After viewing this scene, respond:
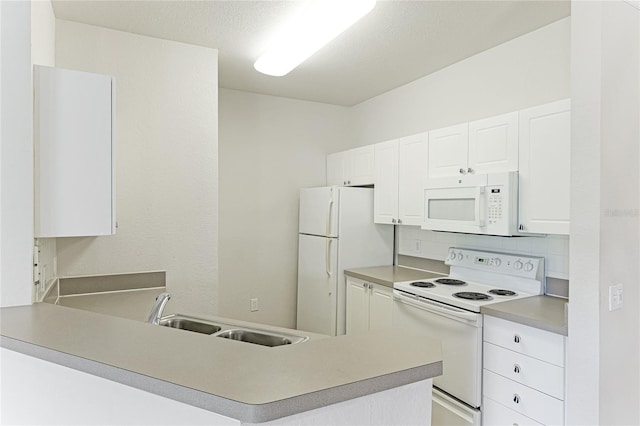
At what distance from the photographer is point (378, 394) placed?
3.86ft

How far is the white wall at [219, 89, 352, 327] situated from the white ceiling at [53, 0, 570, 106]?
0.69 m

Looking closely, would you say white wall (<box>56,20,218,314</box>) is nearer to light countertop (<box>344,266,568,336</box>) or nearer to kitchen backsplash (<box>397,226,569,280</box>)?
kitchen backsplash (<box>397,226,569,280</box>)

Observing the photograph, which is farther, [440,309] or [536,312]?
[440,309]

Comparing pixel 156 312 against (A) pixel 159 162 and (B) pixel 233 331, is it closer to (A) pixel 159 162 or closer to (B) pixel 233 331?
(B) pixel 233 331

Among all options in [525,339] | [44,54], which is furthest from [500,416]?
[44,54]

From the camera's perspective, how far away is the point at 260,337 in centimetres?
168

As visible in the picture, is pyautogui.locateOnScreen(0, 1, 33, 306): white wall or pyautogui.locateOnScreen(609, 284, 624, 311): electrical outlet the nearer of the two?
pyautogui.locateOnScreen(0, 1, 33, 306): white wall

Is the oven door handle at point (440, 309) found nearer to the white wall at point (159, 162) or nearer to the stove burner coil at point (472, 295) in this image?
the stove burner coil at point (472, 295)

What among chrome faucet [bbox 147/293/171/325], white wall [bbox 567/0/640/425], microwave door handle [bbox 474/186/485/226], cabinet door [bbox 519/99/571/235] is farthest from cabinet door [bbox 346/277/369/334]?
chrome faucet [bbox 147/293/171/325]

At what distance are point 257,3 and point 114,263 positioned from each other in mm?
1910

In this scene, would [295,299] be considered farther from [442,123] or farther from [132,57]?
[132,57]

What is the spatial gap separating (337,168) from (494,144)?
6.48 feet

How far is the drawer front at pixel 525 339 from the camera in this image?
2.03 meters

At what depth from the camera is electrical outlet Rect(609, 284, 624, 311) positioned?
6.07 ft
